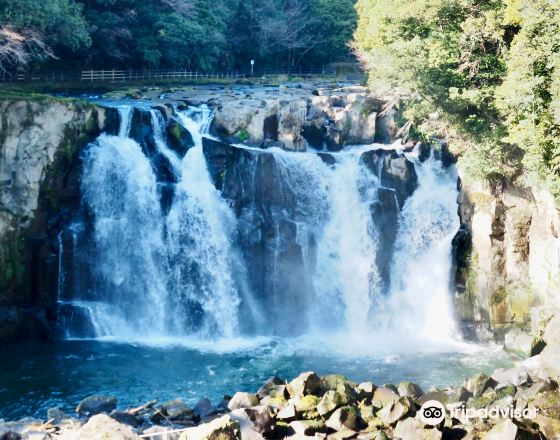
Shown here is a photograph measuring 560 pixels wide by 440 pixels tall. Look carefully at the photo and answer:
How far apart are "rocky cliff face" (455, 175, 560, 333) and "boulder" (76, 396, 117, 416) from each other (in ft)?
47.0

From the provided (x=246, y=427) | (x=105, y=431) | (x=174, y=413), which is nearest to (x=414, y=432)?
(x=246, y=427)

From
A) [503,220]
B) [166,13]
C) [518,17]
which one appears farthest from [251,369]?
[166,13]

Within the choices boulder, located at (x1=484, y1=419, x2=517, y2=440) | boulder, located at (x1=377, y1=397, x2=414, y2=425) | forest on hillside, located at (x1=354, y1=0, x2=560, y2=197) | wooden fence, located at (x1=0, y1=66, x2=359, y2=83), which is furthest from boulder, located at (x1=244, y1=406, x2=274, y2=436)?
wooden fence, located at (x1=0, y1=66, x2=359, y2=83)

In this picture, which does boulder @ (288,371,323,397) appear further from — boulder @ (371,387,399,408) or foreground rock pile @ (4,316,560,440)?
boulder @ (371,387,399,408)

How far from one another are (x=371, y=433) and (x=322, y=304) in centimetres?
1209

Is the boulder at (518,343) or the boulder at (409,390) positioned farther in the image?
the boulder at (518,343)

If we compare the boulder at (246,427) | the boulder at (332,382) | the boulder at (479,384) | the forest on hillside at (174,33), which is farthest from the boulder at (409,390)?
the forest on hillside at (174,33)

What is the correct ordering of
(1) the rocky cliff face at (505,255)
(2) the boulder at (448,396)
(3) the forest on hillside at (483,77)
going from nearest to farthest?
(2) the boulder at (448,396) → (3) the forest on hillside at (483,77) → (1) the rocky cliff face at (505,255)

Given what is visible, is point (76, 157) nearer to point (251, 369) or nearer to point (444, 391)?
point (251, 369)

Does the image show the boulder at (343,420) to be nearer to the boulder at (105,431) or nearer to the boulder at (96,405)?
the boulder at (96,405)

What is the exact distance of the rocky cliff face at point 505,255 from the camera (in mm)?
25625

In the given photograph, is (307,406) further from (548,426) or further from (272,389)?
(548,426)

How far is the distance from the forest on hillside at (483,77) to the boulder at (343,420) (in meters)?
10.4

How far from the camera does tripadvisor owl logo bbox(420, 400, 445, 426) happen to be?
16516 millimetres
